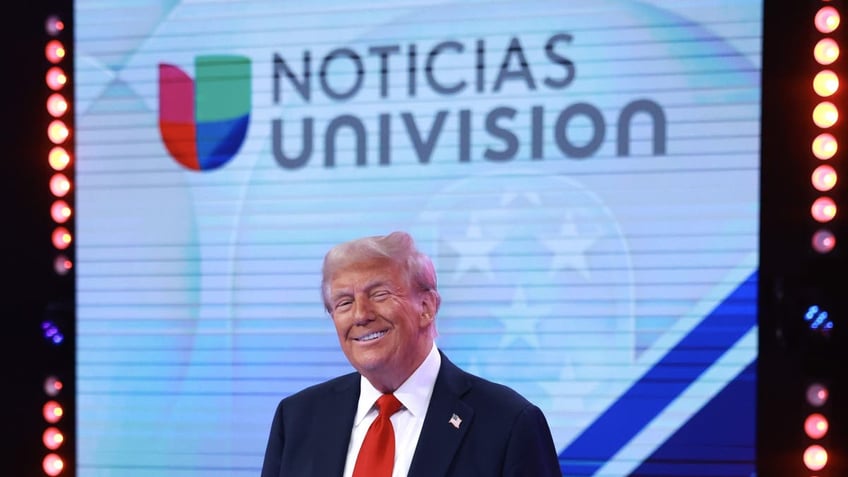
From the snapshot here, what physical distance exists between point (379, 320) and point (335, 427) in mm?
248

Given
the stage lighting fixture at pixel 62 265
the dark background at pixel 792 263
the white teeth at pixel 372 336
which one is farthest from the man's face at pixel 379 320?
the stage lighting fixture at pixel 62 265

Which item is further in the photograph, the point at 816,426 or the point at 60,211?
the point at 60,211

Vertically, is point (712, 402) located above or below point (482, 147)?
below

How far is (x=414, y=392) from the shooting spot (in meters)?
2.06

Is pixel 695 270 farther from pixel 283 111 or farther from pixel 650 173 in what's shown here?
pixel 283 111

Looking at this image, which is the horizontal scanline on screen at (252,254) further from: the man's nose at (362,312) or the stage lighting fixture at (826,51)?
the man's nose at (362,312)

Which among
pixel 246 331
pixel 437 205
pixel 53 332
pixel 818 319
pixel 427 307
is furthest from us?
pixel 53 332

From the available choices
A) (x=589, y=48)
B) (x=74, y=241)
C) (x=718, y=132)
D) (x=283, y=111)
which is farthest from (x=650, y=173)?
(x=74, y=241)

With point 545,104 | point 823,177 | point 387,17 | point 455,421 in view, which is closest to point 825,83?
point 823,177

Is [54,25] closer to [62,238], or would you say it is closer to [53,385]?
[62,238]

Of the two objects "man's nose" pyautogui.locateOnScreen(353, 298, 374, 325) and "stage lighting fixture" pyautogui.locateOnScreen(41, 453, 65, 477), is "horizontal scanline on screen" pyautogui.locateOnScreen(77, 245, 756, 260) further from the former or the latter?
"man's nose" pyautogui.locateOnScreen(353, 298, 374, 325)

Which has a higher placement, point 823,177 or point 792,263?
point 823,177

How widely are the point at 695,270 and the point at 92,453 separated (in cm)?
208

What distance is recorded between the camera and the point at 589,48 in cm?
309
